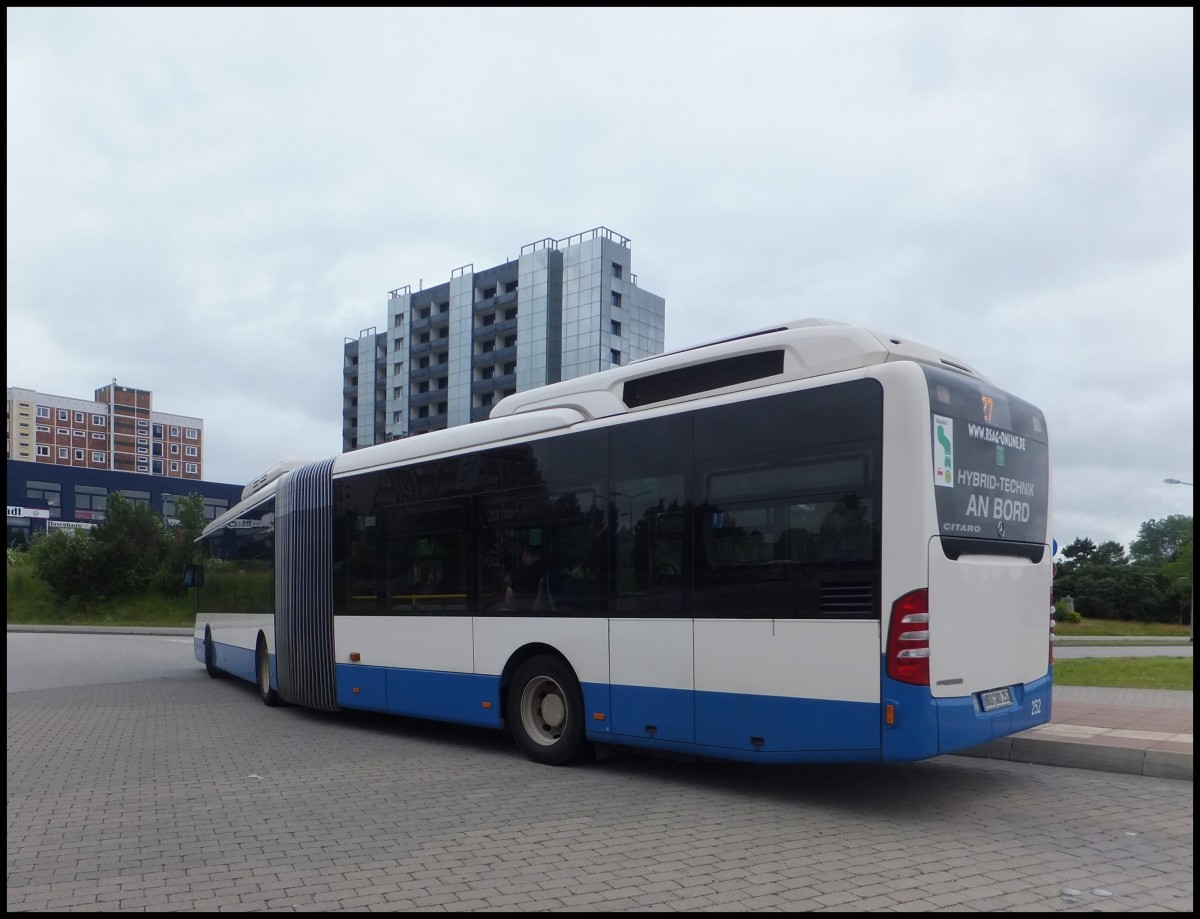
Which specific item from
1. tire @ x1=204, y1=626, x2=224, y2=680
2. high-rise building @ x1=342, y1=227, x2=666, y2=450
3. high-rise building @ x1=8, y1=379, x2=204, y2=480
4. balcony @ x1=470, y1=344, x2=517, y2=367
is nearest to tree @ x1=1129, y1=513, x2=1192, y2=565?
high-rise building @ x1=342, y1=227, x2=666, y2=450

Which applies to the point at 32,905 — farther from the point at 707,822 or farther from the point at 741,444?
the point at 741,444

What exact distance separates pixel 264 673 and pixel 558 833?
9.14 meters

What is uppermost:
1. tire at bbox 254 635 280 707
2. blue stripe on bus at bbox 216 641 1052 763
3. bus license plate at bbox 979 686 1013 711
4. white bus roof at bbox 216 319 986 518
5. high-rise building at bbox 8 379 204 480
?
high-rise building at bbox 8 379 204 480

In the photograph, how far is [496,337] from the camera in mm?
90188

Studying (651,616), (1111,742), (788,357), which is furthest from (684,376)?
(1111,742)

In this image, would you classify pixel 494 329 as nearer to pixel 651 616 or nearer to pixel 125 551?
pixel 125 551

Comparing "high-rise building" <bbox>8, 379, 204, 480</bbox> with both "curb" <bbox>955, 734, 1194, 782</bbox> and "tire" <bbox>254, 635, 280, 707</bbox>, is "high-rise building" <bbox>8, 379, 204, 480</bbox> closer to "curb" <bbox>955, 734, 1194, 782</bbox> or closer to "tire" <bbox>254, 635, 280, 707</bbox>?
"tire" <bbox>254, 635, 280, 707</bbox>

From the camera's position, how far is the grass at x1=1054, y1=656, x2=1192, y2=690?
14.2 m

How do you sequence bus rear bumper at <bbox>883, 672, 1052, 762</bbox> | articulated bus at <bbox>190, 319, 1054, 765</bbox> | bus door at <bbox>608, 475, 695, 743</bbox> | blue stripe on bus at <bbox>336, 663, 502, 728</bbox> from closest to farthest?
bus rear bumper at <bbox>883, 672, 1052, 762</bbox> < articulated bus at <bbox>190, 319, 1054, 765</bbox> < bus door at <bbox>608, 475, 695, 743</bbox> < blue stripe on bus at <bbox>336, 663, 502, 728</bbox>

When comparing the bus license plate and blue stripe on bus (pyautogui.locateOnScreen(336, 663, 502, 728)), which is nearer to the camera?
the bus license plate

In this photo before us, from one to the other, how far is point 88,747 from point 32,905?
19.3 ft

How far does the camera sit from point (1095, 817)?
688 cm

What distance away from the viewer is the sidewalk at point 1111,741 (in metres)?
8.23

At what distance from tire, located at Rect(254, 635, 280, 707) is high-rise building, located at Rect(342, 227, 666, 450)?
2232 inches
